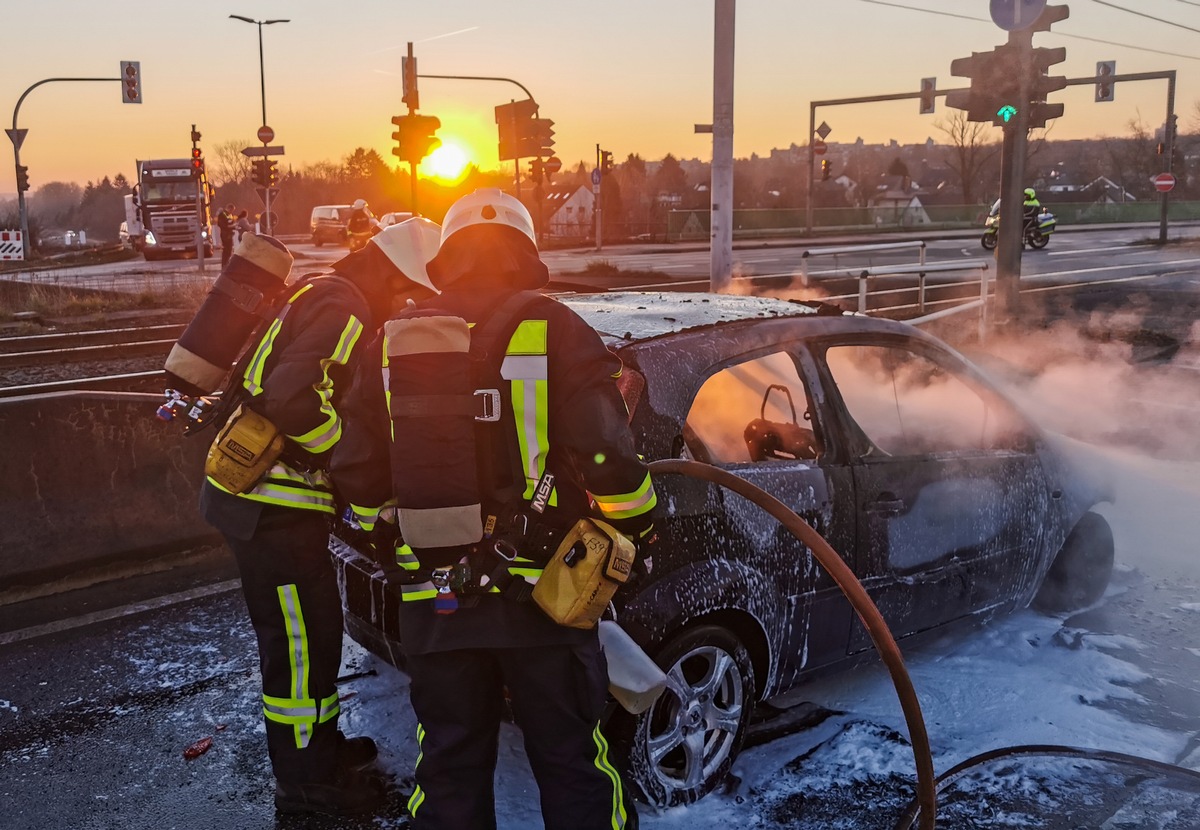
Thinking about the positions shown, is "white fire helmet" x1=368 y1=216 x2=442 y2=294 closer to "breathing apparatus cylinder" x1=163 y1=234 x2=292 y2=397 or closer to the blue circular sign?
"breathing apparatus cylinder" x1=163 y1=234 x2=292 y2=397

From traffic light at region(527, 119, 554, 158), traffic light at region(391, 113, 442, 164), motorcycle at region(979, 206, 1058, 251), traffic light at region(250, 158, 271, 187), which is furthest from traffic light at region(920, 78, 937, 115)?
traffic light at region(250, 158, 271, 187)

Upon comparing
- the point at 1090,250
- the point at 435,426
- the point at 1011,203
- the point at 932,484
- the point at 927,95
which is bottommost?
the point at 932,484

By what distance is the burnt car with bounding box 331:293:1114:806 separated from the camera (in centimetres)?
328

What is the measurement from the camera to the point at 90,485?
5.59 meters

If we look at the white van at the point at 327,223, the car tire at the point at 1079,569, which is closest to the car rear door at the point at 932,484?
the car tire at the point at 1079,569

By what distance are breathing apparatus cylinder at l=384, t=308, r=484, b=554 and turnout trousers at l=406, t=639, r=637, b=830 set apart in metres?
0.37

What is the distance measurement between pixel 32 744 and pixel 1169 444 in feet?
26.5

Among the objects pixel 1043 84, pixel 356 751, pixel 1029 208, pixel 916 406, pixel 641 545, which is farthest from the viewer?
pixel 1029 208

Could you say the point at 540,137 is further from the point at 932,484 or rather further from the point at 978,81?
the point at 932,484

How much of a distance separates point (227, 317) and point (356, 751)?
61.8 inches

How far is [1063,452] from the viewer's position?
470 cm

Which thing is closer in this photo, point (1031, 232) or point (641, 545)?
point (641, 545)

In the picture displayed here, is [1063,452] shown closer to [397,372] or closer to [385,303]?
[385,303]

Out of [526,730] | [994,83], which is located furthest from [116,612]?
[994,83]
